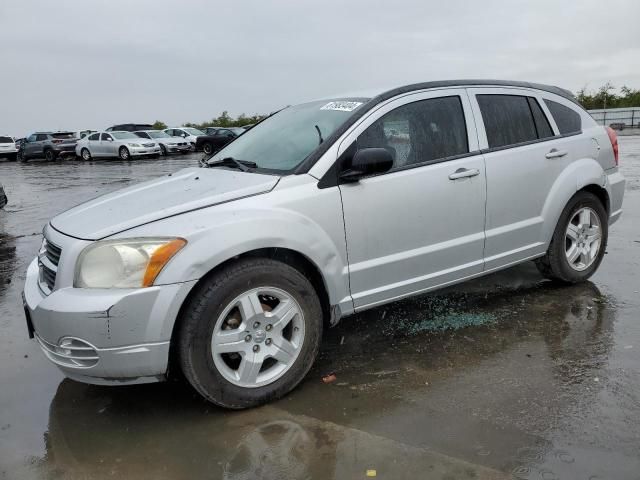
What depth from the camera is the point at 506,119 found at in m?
4.21

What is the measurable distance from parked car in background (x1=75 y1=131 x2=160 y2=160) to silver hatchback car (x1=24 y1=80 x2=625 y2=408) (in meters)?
24.4

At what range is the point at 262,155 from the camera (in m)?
3.80

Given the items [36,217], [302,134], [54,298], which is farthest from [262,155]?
[36,217]

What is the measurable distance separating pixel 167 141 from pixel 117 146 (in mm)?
2650

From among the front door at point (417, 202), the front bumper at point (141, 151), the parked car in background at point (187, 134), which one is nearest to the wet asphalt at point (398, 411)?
the front door at point (417, 202)

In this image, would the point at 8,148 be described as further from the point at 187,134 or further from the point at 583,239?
the point at 583,239

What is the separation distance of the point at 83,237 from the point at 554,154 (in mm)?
3443

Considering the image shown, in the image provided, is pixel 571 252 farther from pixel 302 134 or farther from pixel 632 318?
pixel 302 134

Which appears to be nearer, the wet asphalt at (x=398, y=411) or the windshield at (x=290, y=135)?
the wet asphalt at (x=398, y=411)

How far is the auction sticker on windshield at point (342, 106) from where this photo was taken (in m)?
3.64

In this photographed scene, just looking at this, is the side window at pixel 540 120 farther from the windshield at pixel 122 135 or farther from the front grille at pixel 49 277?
the windshield at pixel 122 135

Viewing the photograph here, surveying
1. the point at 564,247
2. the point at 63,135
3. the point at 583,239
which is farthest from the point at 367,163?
the point at 63,135

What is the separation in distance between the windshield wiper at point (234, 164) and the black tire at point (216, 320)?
89cm

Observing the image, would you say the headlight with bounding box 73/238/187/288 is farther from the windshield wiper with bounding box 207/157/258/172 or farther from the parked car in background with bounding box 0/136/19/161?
the parked car in background with bounding box 0/136/19/161
